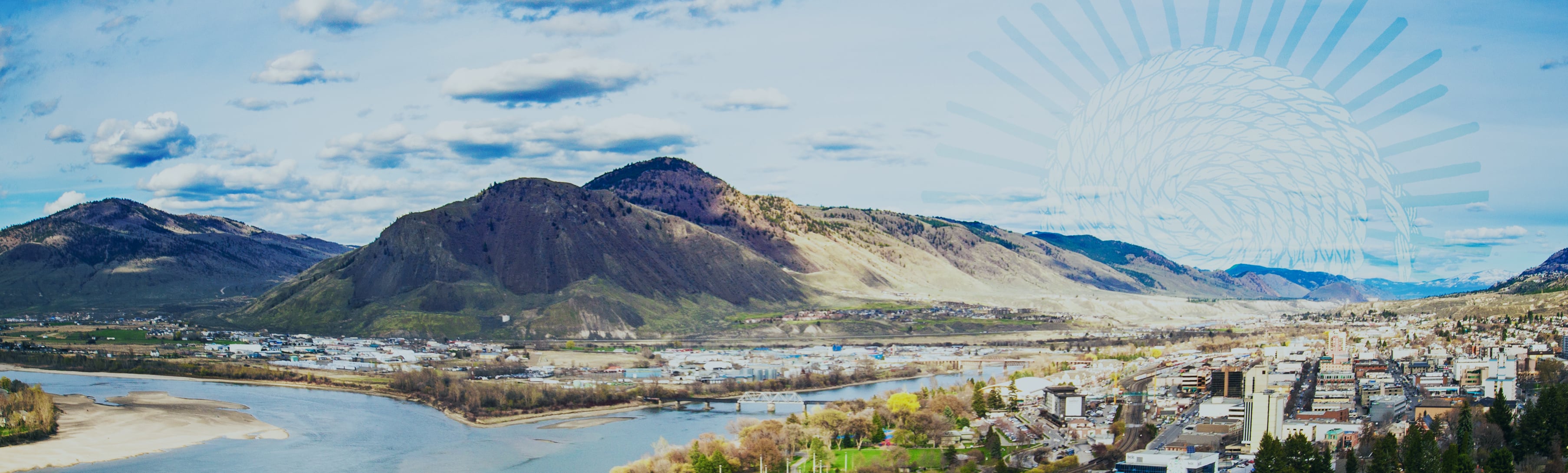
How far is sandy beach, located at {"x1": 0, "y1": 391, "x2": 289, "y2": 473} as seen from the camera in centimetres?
4712

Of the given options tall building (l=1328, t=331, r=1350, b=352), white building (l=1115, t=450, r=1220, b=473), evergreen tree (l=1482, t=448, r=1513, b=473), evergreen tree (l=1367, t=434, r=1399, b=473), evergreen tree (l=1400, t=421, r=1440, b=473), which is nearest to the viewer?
evergreen tree (l=1482, t=448, r=1513, b=473)

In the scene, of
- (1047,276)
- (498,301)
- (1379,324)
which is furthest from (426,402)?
(1047,276)

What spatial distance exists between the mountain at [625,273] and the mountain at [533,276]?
0.16m

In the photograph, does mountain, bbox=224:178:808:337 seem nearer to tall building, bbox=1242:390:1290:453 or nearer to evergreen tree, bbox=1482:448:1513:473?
tall building, bbox=1242:390:1290:453

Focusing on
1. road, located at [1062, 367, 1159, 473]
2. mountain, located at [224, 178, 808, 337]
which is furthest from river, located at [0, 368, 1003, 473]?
mountain, located at [224, 178, 808, 337]

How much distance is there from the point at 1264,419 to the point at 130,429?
4244 centimetres

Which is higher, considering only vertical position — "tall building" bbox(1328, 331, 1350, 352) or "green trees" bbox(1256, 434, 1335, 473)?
"tall building" bbox(1328, 331, 1350, 352)

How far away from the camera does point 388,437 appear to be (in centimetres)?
5281

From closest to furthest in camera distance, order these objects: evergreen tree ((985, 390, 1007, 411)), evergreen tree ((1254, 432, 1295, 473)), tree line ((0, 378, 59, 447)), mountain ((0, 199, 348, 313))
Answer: evergreen tree ((1254, 432, 1295, 473)), tree line ((0, 378, 59, 447)), evergreen tree ((985, 390, 1007, 411)), mountain ((0, 199, 348, 313))

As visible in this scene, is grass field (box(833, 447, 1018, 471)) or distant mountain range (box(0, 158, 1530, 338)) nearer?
grass field (box(833, 447, 1018, 471))

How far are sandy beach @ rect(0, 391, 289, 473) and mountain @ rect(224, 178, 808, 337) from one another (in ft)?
105

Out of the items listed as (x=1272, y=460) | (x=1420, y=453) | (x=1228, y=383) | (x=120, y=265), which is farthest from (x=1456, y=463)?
(x=120, y=265)

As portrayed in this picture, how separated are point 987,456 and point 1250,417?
8317mm

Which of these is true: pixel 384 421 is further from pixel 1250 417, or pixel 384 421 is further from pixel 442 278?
pixel 442 278
